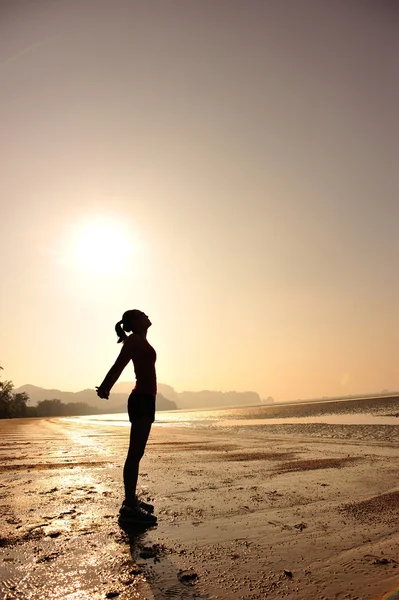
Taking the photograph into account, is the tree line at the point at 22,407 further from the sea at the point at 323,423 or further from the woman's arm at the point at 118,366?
the woman's arm at the point at 118,366

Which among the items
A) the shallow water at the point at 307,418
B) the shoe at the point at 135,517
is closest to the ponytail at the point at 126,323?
the shoe at the point at 135,517

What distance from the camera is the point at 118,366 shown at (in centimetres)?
446

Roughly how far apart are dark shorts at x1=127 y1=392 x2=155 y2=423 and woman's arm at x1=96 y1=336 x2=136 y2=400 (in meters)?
0.30

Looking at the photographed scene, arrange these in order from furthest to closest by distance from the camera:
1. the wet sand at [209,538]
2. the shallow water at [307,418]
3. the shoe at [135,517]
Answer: the shallow water at [307,418] < the shoe at [135,517] < the wet sand at [209,538]

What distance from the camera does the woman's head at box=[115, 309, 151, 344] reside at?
475 cm

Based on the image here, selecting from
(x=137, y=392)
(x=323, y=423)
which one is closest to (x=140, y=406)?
(x=137, y=392)

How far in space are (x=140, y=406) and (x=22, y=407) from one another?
3775 inches

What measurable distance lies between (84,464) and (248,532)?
5.58 metres

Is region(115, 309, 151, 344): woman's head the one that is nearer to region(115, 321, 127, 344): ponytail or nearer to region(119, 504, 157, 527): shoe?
region(115, 321, 127, 344): ponytail

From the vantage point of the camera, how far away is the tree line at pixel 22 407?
237 feet

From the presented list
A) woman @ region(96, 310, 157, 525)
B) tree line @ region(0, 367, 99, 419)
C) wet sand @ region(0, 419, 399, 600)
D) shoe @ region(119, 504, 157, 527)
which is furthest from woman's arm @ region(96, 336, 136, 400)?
tree line @ region(0, 367, 99, 419)

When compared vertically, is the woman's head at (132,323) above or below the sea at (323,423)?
above

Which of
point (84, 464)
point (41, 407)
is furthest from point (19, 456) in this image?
point (41, 407)

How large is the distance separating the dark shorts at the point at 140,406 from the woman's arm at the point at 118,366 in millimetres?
305
